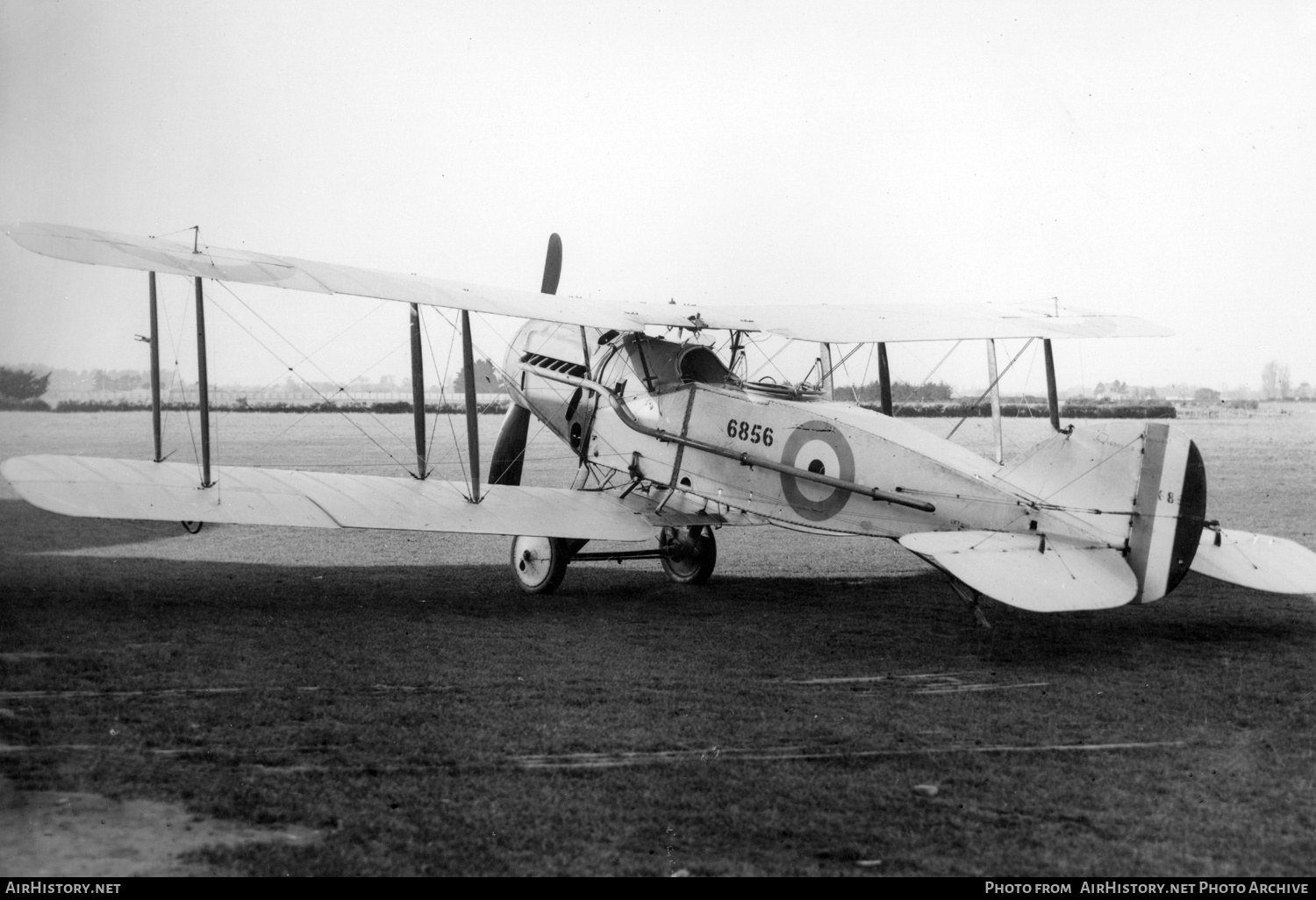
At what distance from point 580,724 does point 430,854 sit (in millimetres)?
1803

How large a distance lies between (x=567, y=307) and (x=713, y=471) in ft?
6.99

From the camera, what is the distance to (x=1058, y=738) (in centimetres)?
542

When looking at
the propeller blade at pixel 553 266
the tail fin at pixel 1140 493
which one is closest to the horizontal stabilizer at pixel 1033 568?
the tail fin at pixel 1140 493

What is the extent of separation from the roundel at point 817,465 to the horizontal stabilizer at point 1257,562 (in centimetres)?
272

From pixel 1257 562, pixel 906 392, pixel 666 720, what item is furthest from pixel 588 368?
pixel 906 392

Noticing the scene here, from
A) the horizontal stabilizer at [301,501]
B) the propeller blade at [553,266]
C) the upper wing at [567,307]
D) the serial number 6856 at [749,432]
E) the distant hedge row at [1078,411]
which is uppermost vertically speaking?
the propeller blade at [553,266]

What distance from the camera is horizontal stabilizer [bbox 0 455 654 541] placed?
320 inches

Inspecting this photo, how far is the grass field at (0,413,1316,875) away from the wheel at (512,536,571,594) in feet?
0.74

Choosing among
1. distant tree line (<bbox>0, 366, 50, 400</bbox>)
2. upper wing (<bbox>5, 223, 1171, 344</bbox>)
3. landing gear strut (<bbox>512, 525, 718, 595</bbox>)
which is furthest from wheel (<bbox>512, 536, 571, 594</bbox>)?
distant tree line (<bbox>0, 366, 50, 400</bbox>)

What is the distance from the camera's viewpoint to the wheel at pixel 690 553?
10828 mm

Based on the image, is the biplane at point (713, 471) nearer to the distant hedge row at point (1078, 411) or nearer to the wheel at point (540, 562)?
the wheel at point (540, 562)
